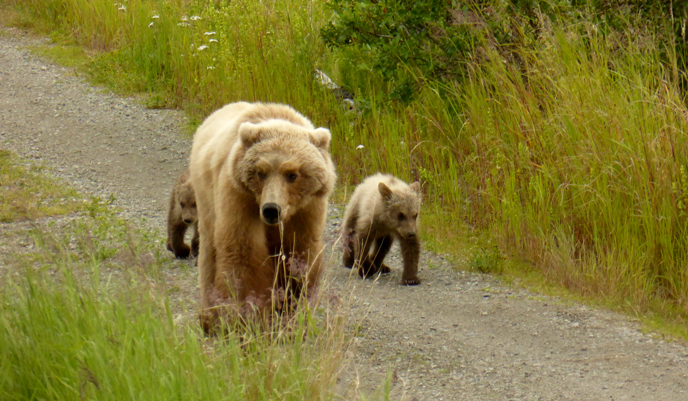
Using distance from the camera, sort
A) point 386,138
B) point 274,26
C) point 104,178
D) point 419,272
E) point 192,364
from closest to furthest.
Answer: point 192,364
point 419,272
point 386,138
point 104,178
point 274,26

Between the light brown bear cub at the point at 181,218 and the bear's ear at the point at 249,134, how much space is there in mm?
2275

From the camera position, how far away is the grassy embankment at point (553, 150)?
19.3ft

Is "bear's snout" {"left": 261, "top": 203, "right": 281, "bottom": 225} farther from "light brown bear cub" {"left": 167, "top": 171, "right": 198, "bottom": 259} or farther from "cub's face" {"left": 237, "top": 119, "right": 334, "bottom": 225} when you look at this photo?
"light brown bear cub" {"left": 167, "top": 171, "right": 198, "bottom": 259}

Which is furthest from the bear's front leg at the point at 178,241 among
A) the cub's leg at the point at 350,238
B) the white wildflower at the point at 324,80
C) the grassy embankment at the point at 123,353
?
the white wildflower at the point at 324,80

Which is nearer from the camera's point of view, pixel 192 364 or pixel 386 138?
pixel 192 364

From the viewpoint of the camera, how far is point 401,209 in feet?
21.7

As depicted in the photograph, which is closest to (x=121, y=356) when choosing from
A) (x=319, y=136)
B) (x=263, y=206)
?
(x=263, y=206)

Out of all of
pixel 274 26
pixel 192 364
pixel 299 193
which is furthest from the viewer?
pixel 274 26

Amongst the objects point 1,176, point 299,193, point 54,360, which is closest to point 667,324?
point 299,193

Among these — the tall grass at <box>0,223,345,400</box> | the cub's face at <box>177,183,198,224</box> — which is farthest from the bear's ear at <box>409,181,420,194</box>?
the tall grass at <box>0,223,345,400</box>

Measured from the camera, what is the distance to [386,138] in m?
8.16

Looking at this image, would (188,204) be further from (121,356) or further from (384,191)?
(121,356)

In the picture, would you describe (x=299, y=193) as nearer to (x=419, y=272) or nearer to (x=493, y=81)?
(x=419, y=272)

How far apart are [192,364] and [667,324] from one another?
352 cm
